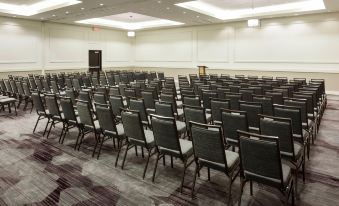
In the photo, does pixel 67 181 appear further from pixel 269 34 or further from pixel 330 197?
pixel 269 34

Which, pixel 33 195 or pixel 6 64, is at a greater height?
pixel 6 64

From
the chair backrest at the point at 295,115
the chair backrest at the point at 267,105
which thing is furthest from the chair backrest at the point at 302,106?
the chair backrest at the point at 295,115

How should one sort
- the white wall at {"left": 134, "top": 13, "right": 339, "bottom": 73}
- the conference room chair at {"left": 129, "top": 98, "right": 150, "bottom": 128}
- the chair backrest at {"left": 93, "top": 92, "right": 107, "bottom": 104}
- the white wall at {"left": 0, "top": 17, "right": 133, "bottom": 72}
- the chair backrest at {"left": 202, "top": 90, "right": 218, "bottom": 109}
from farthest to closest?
the white wall at {"left": 0, "top": 17, "right": 133, "bottom": 72}, the white wall at {"left": 134, "top": 13, "right": 339, "bottom": 73}, the chair backrest at {"left": 202, "top": 90, "right": 218, "bottom": 109}, the chair backrest at {"left": 93, "top": 92, "right": 107, "bottom": 104}, the conference room chair at {"left": 129, "top": 98, "right": 150, "bottom": 128}

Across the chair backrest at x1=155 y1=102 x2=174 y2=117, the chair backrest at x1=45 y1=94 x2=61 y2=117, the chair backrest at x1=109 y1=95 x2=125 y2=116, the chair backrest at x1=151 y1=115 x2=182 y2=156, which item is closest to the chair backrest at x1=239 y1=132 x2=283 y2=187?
the chair backrest at x1=151 y1=115 x2=182 y2=156

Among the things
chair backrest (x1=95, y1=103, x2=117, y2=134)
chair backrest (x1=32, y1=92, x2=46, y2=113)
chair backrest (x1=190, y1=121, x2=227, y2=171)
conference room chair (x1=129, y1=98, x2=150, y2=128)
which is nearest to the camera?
chair backrest (x1=190, y1=121, x2=227, y2=171)

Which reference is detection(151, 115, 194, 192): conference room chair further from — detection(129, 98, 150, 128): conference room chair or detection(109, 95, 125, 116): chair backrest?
detection(109, 95, 125, 116): chair backrest

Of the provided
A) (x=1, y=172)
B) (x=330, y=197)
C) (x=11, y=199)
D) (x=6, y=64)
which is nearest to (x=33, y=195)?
(x=11, y=199)

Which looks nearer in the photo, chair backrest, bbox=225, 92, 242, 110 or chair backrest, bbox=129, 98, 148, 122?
chair backrest, bbox=129, 98, 148, 122

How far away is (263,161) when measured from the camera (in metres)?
2.59

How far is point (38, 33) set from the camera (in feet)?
46.3

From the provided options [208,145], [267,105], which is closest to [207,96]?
[267,105]

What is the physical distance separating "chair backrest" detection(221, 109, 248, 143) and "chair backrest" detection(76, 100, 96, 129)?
2158 mm

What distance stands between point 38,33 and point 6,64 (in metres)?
2.45

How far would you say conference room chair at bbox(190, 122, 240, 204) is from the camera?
9.33 feet
